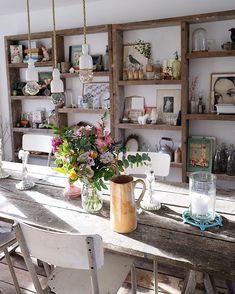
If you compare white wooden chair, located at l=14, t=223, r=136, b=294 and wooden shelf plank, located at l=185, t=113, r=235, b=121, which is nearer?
white wooden chair, located at l=14, t=223, r=136, b=294

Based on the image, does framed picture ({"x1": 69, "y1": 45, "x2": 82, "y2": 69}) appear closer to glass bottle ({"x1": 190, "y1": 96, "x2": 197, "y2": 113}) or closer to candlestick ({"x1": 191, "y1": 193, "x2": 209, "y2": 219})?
glass bottle ({"x1": 190, "y1": 96, "x2": 197, "y2": 113})

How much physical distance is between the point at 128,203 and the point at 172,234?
237 mm

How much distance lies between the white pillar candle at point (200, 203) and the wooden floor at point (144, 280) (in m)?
0.82

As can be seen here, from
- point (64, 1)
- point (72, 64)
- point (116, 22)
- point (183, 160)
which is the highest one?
point (64, 1)

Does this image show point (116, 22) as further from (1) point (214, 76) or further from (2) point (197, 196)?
(2) point (197, 196)

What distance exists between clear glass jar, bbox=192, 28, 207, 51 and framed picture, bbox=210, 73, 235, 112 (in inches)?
11.4

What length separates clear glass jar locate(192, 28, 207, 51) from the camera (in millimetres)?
3107

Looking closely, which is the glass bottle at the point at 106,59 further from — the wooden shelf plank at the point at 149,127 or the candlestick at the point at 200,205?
the candlestick at the point at 200,205

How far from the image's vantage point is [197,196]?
5.07ft

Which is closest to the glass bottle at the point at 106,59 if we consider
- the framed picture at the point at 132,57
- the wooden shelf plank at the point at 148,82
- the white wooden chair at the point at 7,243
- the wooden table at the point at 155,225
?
the framed picture at the point at 132,57

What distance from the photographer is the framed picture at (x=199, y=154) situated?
3.26 m

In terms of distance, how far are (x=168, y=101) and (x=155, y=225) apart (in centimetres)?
214

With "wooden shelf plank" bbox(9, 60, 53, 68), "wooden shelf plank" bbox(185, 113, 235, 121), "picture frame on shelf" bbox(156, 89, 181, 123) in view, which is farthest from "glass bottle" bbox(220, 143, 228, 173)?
"wooden shelf plank" bbox(9, 60, 53, 68)

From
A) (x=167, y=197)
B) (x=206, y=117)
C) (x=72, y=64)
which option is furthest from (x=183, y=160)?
(x=72, y=64)
